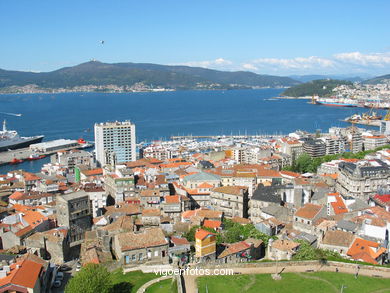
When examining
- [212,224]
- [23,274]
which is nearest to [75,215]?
[212,224]

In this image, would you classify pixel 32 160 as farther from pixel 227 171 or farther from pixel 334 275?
pixel 334 275

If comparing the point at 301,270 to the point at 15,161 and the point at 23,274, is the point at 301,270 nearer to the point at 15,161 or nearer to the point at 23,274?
the point at 23,274

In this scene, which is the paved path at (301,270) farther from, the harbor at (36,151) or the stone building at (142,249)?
the harbor at (36,151)

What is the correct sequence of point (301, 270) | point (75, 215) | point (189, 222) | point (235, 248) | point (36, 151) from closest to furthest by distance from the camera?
point (301, 270)
point (235, 248)
point (189, 222)
point (75, 215)
point (36, 151)

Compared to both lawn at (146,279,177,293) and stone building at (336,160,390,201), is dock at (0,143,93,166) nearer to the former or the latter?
stone building at (336,160,390,201)

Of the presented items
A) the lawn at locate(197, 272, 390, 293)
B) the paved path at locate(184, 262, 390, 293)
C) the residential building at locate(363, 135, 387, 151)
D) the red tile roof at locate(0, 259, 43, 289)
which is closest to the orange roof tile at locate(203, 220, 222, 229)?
the paved path at locate(184, 262, 390, 293)

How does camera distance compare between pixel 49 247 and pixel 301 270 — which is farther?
pixel 49 247

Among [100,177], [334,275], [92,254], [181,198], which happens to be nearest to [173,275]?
[92,254]
